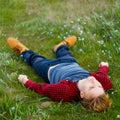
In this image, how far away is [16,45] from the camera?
802 cm

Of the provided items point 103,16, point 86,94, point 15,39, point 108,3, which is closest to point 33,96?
point 86,94

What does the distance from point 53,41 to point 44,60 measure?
1055 millimetres

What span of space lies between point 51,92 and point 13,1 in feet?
14.1

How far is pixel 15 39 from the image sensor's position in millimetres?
8219

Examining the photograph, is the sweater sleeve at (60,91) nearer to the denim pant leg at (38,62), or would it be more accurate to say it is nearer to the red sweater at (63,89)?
the red sweater at (63,89)

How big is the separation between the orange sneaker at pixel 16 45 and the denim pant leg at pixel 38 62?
151mm

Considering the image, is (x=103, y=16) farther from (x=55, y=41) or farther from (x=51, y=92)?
(x=51, y=92)

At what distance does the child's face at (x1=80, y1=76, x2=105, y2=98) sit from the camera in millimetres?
6109

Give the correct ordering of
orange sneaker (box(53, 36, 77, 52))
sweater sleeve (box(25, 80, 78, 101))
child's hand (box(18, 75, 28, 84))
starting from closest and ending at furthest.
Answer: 1. sweater sleeve (box(25, 80, 78, 101))
2. child's hand (box(18, 75, 28, 84))
3. orange sneaker (box(53, 36, 77, 52))

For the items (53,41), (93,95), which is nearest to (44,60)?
(53,41)

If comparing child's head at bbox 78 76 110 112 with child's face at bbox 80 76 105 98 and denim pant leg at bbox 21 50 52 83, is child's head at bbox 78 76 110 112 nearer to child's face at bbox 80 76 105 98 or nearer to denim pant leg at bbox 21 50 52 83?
child's face at bbox 80 76 105 98

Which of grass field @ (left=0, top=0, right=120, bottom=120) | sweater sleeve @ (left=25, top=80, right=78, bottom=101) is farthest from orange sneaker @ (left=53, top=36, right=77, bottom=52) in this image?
sweater sleeve @ (left=25, top=80, right=78, bottom=101)

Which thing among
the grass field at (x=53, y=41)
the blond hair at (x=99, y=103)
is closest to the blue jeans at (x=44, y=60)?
the grass field at (x=53, y=41)

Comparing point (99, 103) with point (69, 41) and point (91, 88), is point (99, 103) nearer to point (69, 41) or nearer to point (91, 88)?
point (91, 88)
